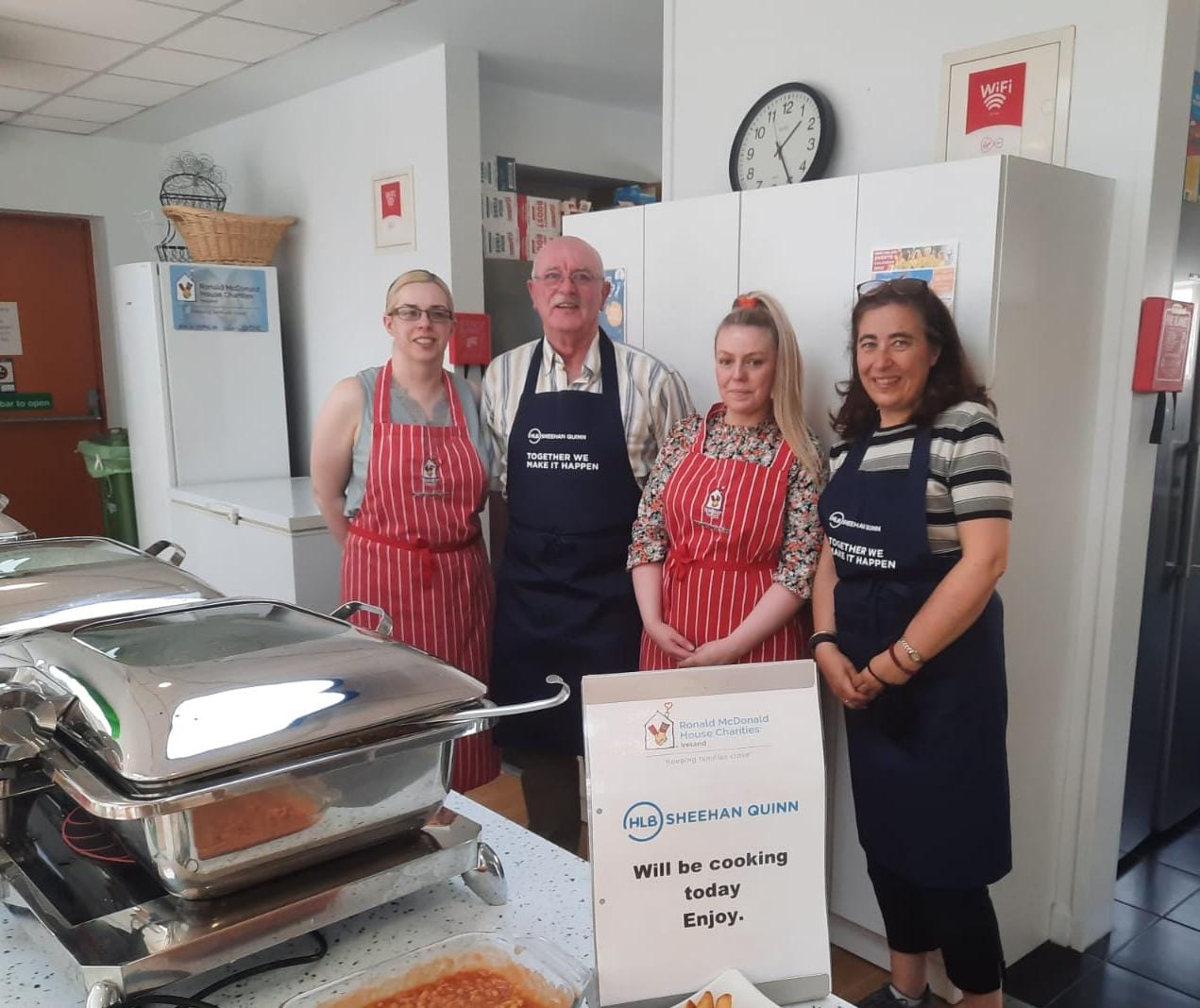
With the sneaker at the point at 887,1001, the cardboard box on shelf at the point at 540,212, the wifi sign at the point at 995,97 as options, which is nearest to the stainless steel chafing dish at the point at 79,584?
the sneaker at the point at 887,1001

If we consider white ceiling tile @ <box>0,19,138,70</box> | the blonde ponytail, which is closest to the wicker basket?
white ceiling tile @ <box>0,19,138,70</box>

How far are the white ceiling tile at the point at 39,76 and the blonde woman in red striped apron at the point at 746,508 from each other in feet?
10.2

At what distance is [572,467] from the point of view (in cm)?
205

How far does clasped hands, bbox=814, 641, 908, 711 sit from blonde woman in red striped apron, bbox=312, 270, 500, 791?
0.81 m

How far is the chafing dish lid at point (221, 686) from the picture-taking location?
0.80 m

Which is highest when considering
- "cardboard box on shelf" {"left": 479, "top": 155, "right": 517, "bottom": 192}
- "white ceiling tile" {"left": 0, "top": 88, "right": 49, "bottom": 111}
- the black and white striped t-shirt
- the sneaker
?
"white ceiling tile" {"left": 0, "top": 88, "right": 49, "bottom": 111}

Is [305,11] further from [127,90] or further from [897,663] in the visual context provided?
[897,663]

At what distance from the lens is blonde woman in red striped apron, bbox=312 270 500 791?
2.11m

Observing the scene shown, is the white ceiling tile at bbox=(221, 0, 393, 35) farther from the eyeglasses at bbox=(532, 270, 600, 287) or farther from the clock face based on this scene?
the eyeglasses at bbox=(532, 270, 600, 287)

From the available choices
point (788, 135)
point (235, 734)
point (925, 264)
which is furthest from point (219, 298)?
point (235, 734)

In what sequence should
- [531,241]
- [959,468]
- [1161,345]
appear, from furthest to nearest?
[531,241], [1161,345], [959,468]

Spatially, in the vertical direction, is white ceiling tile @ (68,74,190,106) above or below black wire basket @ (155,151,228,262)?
above

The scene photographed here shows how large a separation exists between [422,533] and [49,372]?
3.78m

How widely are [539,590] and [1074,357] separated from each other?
3.90 feet
